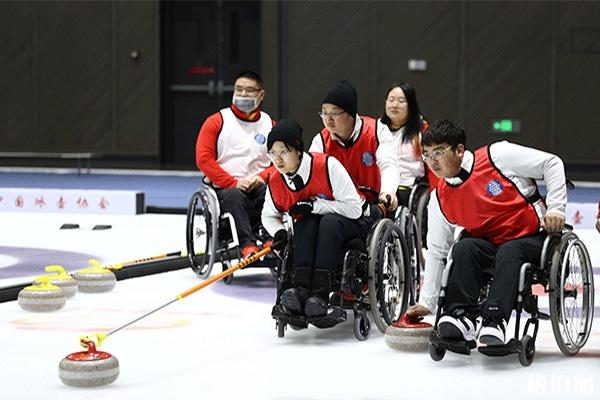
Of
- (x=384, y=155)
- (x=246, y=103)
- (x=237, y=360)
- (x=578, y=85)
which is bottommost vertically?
(x=237, y=360)

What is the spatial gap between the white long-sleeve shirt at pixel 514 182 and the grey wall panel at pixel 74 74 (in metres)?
10.3

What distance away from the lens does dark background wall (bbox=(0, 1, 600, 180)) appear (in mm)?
13188

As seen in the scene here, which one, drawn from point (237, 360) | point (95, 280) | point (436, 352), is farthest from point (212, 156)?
point (436, 352)

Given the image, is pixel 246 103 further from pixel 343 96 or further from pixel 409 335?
pixel 409 335

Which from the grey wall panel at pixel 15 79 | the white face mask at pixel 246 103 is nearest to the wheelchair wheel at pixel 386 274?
the white face mask at pixel 246 103

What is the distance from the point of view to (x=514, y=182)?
14.2ft

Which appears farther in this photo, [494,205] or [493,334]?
[494,205]

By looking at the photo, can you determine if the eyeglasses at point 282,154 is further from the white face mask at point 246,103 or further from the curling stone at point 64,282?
the white face mask at point 246,103

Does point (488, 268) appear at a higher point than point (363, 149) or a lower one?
lower

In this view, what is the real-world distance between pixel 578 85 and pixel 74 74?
221 inches

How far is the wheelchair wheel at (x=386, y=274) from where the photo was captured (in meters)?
4.72

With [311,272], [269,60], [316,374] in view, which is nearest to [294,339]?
[311,272]

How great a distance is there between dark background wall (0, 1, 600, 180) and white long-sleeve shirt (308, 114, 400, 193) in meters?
7.91

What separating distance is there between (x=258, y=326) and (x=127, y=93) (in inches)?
377
